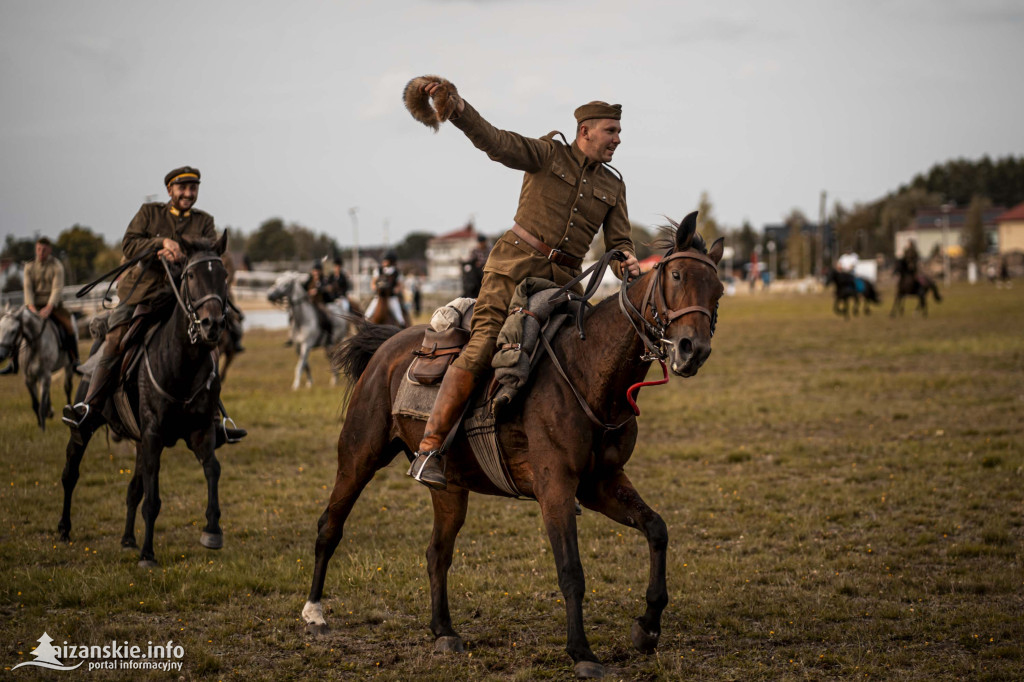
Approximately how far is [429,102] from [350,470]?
2.62 m

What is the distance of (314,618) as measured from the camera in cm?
650

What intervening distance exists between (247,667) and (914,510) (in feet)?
22.3

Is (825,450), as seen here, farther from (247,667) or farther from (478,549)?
(247,667)

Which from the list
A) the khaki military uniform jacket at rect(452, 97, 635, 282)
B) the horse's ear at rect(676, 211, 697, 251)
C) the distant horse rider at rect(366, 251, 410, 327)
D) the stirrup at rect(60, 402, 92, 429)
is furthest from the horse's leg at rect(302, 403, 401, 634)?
the distant horse rider at rect(366, 251, 410, 327)

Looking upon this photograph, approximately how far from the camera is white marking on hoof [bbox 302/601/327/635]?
6445 millimetres

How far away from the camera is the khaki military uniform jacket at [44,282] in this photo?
50.0ft

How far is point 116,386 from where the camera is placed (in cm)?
877

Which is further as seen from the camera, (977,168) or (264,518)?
(977,168)

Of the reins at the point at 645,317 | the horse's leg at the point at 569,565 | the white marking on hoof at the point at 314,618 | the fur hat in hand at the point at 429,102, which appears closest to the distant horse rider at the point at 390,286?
the white marking on hoof at the point at 314,618

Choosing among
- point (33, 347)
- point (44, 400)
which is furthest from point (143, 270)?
point (33, 347)

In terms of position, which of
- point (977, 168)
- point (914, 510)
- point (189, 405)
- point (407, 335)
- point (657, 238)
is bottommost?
point (914, 510)

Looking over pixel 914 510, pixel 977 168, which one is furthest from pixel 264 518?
pixel 977 168
